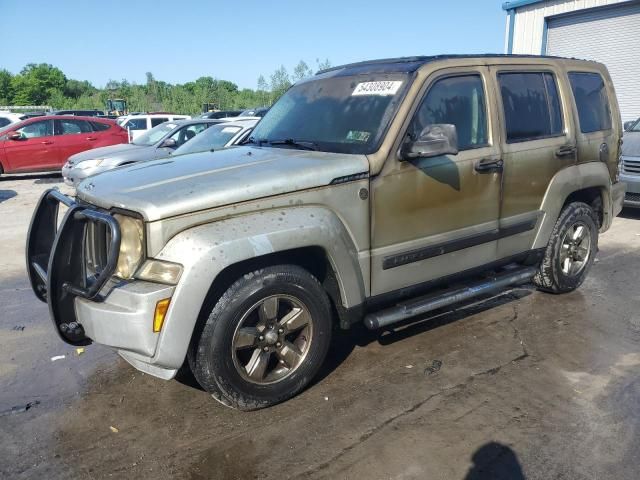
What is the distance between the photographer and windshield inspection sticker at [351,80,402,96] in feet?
12.0

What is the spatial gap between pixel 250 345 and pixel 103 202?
1.16m

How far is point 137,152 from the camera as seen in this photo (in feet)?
34.2

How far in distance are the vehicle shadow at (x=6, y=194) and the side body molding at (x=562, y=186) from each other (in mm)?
10757

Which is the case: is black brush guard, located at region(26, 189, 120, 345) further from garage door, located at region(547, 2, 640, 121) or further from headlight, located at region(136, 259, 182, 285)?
garage door, located at region(547, 2, 640, 121)

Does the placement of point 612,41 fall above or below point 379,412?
above

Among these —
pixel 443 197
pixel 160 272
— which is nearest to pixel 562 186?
pixel 443 197

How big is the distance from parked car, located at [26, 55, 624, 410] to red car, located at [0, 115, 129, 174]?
1210 centimetres

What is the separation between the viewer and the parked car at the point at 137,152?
33.5ft

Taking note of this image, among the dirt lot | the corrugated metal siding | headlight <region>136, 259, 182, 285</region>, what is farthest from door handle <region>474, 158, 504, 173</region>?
the corrugated metal siding

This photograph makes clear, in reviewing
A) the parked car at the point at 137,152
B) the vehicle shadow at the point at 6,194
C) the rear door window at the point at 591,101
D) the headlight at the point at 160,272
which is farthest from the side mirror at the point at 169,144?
the headlight at the point at 160,272

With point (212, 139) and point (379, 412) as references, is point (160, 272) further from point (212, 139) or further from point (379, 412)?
point (212, 139)

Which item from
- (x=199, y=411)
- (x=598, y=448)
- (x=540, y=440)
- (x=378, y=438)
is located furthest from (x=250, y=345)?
(x=598, y=448)

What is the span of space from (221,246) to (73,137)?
13877 mm

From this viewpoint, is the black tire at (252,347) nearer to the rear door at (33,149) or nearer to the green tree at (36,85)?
the rear door at (33,149)
